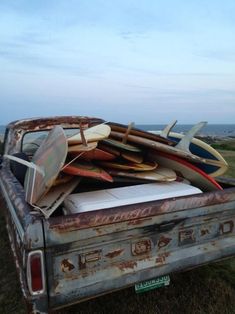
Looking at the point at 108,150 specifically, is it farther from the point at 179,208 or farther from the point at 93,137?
the point at 179,208

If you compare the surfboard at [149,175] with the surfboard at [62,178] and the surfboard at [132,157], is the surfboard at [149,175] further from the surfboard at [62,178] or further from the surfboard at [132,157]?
the surfboard at [62,178]

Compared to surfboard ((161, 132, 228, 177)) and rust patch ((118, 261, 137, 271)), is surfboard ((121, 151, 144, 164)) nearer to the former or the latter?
surfboard ((161, 132, 228, 177))

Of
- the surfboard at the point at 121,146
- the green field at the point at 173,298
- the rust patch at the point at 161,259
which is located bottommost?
the green field at the point at 173,298

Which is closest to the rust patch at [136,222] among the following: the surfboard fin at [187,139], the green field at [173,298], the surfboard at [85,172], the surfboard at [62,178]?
the surfboard at [85,172]

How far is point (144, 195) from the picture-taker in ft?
8.66

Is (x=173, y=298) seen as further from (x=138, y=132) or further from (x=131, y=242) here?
(x=138, y=132)

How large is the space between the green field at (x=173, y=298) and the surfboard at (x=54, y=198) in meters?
1.12

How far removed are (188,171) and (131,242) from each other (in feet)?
3.50

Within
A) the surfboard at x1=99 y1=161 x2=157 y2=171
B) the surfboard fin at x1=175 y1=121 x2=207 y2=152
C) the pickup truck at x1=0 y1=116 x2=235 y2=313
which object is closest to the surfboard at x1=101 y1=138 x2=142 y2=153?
the surfboard at x1=99 y1=161 x2=157 y2=171

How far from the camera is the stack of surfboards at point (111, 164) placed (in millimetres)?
2537

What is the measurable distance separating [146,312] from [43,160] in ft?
5.06

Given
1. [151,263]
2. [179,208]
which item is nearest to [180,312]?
[151,263]

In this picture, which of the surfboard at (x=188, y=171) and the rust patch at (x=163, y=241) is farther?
the surfboard at (x=188, y=171)

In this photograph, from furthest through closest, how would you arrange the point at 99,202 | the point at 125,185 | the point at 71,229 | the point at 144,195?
the point at 125,185 → the point at 144,195 → the point at 99,202 → the point at 71,229
